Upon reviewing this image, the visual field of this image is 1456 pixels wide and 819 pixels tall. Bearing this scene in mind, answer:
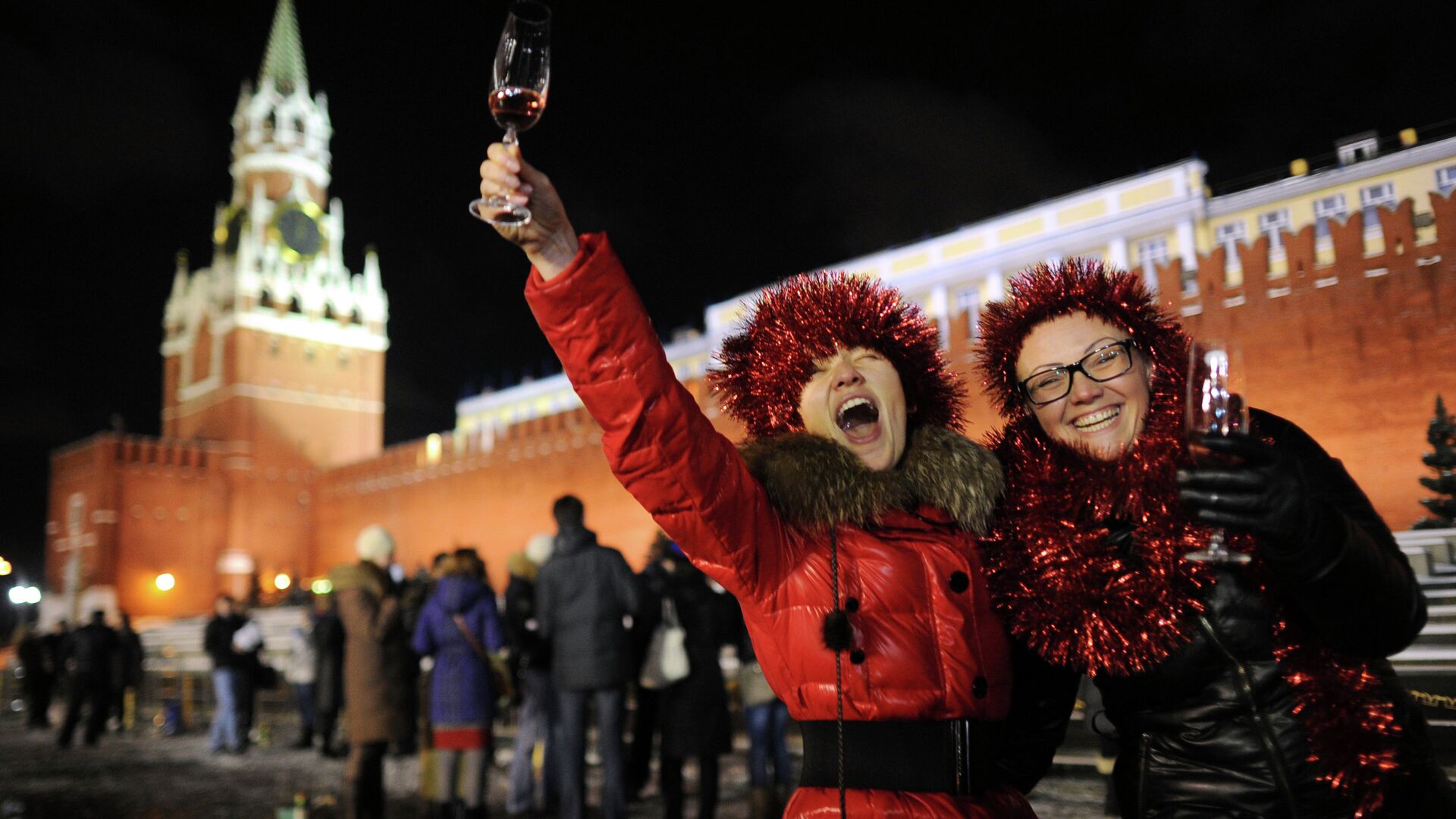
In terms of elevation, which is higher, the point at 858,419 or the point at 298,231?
the point at 298,231

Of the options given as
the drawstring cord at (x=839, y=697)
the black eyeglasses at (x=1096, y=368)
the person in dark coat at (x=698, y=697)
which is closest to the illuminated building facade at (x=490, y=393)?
the person in dark coat at (x=698, y=697)

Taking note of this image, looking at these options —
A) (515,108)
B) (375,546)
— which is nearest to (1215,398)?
(515,108)

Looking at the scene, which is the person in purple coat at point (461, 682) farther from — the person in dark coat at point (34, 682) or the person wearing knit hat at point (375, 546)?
the person in dark coat at point (34, 682)

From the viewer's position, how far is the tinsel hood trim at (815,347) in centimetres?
174

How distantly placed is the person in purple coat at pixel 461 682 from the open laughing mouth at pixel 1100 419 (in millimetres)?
3359

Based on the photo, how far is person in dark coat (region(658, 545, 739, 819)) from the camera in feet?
15.0

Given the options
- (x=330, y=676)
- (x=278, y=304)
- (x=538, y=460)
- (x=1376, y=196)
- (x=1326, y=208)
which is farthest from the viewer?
(x=278, y=304)

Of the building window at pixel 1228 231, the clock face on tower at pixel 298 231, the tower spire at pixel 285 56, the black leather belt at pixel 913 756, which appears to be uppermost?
the tower spire at pixel 285 56

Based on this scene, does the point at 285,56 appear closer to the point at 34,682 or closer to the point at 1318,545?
the point at 34,682

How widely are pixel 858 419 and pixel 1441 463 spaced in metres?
10.4

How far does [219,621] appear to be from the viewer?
862 centimetres

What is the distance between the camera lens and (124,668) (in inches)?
399

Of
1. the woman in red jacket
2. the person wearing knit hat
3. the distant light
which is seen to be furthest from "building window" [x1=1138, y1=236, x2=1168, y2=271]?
the woman in red jacket

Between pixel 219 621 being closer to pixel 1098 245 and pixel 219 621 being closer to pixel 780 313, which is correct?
pixel 780 313
